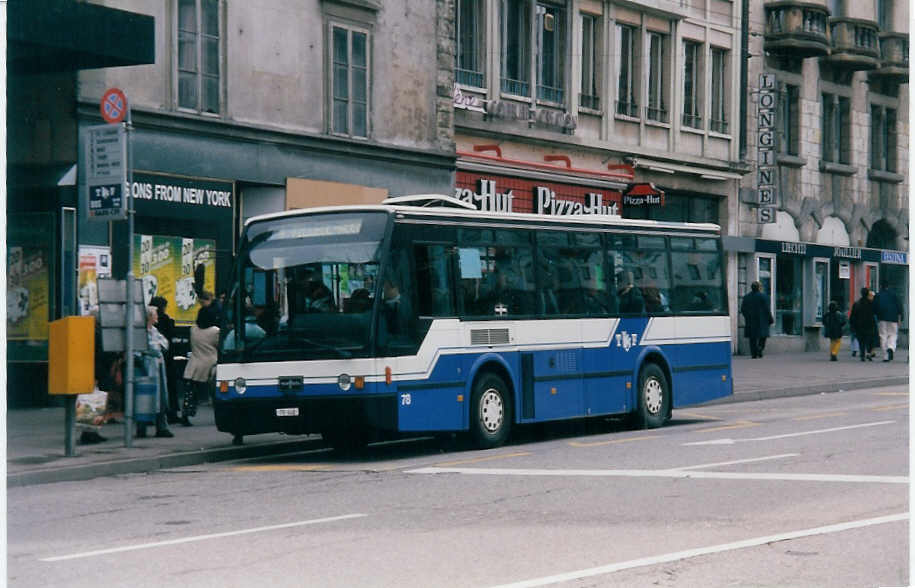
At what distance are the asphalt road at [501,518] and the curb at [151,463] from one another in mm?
233

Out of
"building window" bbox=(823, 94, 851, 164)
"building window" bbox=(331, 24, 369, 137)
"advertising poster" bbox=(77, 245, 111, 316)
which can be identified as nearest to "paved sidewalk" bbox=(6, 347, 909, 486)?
"advertising poster" bbox=(77, 245, 111, 316)

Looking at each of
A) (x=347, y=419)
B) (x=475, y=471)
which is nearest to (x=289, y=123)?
(x=347, y=419)

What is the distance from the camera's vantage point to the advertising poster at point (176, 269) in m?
23.2

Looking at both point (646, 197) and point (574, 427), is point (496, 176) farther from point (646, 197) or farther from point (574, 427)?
point (574, 427)

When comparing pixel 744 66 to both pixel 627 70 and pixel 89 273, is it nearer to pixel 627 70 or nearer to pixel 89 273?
pixel 627 70

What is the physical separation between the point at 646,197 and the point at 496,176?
17.2 ft

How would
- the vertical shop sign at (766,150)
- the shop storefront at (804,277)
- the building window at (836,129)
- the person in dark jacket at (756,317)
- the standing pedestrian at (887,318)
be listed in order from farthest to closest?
the building window at (836,129)
the shop storefront at (804,277)
the vertical shop sign at (766,150)
the person in dark jacket at (756,317)
the standing pedestrian at (887,318)

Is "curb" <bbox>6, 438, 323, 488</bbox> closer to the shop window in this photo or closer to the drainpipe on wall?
the shop window

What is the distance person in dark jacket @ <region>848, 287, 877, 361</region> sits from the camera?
37312mm

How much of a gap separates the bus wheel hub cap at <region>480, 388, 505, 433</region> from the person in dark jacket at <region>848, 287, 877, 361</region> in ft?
70.6

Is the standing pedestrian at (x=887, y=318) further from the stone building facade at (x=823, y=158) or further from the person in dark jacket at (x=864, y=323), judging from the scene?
the stone building facade at (x=823, y=158)

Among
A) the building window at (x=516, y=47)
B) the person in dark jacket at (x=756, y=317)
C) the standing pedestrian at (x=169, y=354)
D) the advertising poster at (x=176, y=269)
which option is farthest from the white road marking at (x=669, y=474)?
the person in dark jacket at (x=756, y=317)

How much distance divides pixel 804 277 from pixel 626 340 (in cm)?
2526

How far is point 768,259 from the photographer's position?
41906 millimetres
